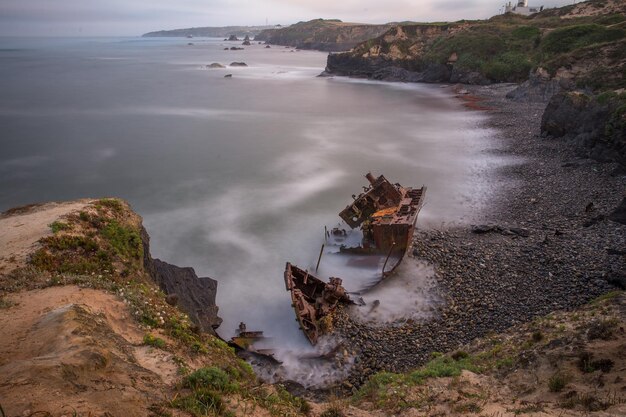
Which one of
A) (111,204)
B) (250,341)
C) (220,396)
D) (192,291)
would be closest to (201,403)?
(220,396)

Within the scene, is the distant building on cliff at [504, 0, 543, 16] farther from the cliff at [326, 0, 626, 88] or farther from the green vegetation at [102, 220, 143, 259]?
the green vegetation at [102, 220, 143, 259]

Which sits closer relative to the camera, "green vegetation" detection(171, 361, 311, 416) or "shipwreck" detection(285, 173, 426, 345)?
"green vegetation" detection(171, 361, 311, 416)

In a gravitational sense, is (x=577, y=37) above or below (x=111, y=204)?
above

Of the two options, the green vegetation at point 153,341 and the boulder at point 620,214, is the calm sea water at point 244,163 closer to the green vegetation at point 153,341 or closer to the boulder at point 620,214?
the boulder at point 620,214

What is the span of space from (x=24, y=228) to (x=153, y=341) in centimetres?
745

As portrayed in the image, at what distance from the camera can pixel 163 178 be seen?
3219cm

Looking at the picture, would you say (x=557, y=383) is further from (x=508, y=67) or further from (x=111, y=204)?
(x=508, y=67)

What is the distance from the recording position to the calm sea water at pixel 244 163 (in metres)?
21.2

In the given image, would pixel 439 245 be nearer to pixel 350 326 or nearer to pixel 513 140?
pixel 350 326

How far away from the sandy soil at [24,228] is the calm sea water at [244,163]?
7012 millimetres

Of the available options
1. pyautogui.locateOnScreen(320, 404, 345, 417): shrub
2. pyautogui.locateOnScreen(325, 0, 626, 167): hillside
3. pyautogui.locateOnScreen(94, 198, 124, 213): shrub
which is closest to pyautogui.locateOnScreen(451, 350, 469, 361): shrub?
pyautogui.locateOnScreen(320, 404, 345, 417): shrub

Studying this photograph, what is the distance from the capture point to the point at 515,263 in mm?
17016

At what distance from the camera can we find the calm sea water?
21.2m

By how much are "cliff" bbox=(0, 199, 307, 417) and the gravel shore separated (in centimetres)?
586
